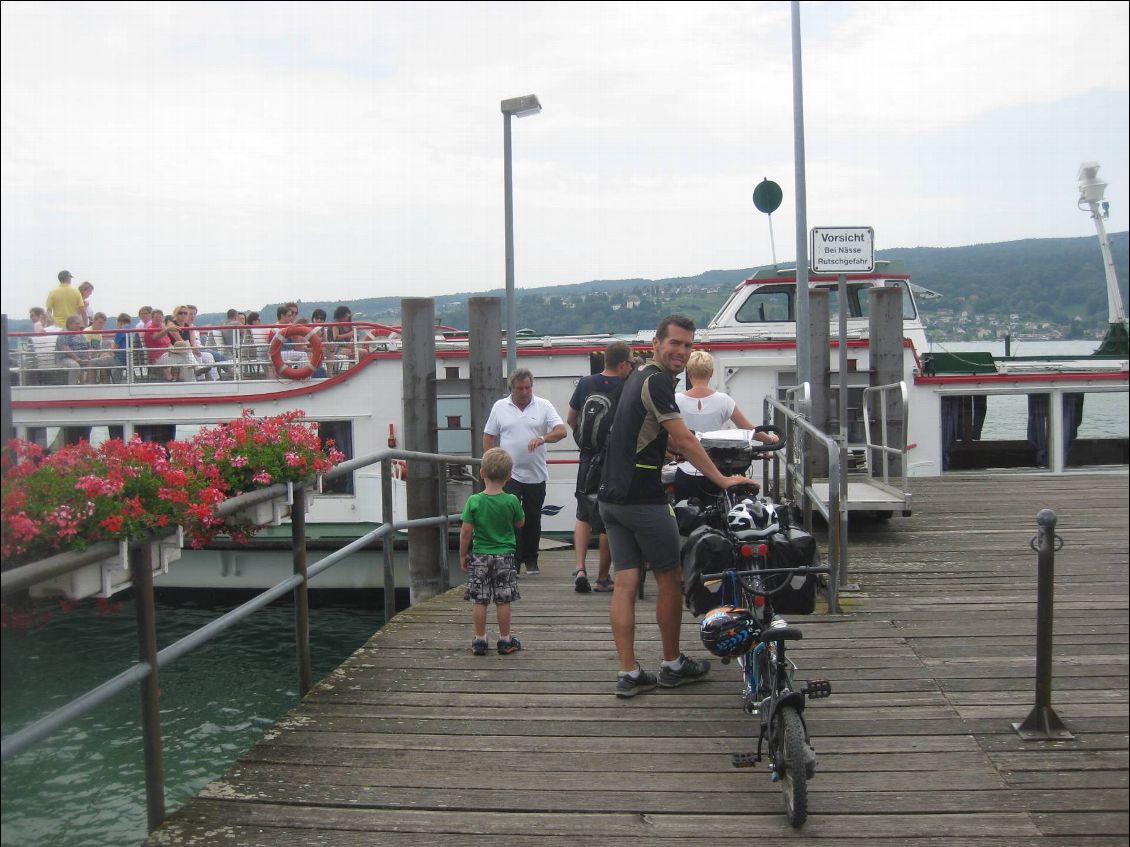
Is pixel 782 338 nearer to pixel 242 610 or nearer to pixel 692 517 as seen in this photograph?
pixel 692 517

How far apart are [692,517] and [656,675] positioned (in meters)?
0.96

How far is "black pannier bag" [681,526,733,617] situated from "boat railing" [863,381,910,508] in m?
4.44

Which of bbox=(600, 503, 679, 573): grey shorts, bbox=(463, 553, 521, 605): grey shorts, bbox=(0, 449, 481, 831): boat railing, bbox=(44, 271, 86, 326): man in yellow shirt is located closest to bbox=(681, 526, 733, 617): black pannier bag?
bbox=(600, 503, 679, 573): grey shorts

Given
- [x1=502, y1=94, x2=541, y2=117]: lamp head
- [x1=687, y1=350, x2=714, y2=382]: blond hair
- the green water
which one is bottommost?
the green water

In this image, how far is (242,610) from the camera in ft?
15.9

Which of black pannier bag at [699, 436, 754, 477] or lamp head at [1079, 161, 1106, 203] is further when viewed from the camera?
black pannier bag at [699, 436, 754, 477]

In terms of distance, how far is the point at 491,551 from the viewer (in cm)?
638

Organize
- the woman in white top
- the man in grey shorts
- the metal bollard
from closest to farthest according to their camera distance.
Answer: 1. the metal bollard
2. the man in grey shorts
3. the woman in white top

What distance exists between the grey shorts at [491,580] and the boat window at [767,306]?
459 inches

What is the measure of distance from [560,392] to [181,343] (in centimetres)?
581

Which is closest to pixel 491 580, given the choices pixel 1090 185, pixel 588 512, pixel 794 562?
pixel 588 512

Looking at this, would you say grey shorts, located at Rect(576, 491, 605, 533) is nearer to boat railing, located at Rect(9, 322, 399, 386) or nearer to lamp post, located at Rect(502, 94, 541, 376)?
lamp post, located at Rect(502, 94, 541, 376)

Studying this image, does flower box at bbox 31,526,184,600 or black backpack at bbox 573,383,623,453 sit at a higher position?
black backpack at bbox 573,383,623,453

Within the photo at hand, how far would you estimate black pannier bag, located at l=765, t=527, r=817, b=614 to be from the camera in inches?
191
